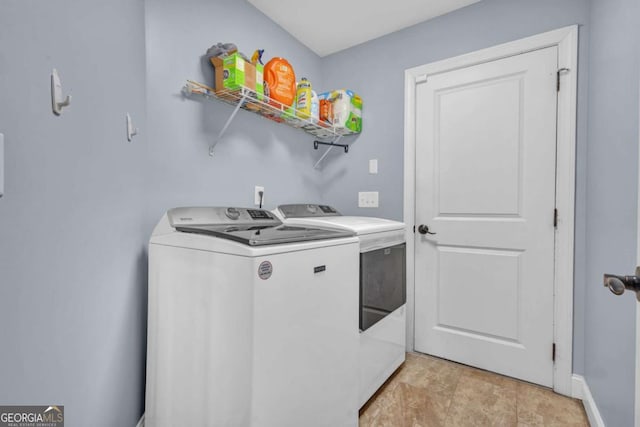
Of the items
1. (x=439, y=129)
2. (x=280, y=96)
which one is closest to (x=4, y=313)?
(x=280, y=96)

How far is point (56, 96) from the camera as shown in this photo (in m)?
0.68

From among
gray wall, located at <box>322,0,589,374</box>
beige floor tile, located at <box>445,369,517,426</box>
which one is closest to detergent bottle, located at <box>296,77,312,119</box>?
gray wall, located at <box>322,0,589,374</box>

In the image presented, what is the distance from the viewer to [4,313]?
21.3 inches

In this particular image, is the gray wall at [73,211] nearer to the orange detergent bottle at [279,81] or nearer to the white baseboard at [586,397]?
the orange detergent bottle at [279,81]

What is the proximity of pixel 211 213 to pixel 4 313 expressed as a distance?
2.98 feet

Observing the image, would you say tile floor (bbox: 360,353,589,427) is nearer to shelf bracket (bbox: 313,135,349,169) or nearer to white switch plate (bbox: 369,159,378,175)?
white switch plate (bbox: 369,159,378,175)

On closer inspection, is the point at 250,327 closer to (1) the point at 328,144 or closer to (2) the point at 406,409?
(2) the point at 406,409

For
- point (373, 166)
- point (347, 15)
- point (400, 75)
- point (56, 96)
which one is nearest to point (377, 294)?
point (373, 166)

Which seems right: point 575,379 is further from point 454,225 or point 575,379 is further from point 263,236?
point 263,236

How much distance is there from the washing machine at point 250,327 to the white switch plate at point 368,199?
41.0 inches

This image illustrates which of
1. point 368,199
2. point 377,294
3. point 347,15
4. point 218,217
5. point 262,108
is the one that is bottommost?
point 377,294

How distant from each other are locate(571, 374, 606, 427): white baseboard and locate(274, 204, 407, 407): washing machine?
37.1 inches

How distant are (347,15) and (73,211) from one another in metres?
2.11

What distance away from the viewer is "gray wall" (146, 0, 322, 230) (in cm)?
139
